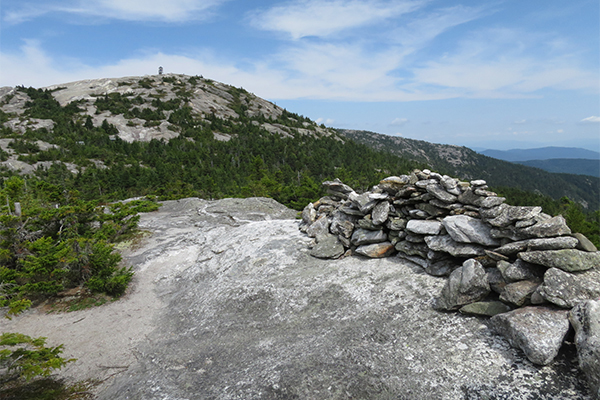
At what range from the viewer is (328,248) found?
1224 centimetres

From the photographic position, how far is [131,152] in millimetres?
76438

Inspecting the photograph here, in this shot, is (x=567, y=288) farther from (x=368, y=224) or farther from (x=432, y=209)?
(x=368, y=224)

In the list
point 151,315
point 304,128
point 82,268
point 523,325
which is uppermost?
point 304,128

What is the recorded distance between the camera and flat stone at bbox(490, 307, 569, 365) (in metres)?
5.10

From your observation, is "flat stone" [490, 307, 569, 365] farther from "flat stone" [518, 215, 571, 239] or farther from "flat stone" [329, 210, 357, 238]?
"flat stone" [329, 210, 357, 238]

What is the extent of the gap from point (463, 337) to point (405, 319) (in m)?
1.41

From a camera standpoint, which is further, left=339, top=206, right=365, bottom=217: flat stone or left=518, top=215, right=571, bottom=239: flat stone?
left=339, top=206, right=365, bottom=217: flat stone

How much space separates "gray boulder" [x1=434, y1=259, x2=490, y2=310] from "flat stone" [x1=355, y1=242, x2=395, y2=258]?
3585 mm

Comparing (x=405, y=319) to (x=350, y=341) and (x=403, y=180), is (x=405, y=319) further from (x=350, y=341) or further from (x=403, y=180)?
(x=403, y=180)

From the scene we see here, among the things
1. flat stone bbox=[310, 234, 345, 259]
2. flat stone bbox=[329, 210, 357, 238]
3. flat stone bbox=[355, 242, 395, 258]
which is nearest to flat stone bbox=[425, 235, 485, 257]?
flat stone bbox=[355, 242, 395, 258]

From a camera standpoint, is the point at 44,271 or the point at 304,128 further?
the point at 304,128

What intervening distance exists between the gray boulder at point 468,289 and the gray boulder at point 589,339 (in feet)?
5.91

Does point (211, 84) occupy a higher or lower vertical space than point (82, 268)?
higher

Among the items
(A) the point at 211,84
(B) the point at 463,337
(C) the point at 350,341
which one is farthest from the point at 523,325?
(A) the point at 211,84
